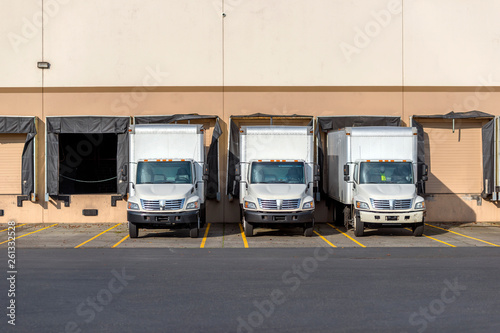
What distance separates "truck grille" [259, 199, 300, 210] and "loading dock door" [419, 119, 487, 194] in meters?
8.54

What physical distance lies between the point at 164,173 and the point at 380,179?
23.1 ft

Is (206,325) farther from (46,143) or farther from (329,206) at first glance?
(46,143)

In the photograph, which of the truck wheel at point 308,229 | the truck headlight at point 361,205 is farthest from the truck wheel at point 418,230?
the truck wheel at point 308,229

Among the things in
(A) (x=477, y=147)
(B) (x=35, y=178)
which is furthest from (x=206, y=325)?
(A) (x=477, y=147)

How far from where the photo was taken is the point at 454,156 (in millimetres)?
23844

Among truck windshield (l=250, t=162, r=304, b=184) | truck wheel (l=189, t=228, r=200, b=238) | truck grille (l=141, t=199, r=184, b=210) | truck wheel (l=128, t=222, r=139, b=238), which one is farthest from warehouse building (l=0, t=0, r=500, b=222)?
truck grille (l=141, t=199, r=184, b=210)

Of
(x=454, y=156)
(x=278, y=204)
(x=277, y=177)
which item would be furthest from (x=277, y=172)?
(x=454, y=156)

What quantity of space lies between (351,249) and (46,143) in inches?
550

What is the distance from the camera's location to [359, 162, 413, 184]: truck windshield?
1878cm

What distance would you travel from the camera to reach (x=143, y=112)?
77.0ft

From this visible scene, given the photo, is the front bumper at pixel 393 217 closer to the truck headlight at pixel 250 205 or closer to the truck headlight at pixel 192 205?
the truck headlight at pixel 250 205
